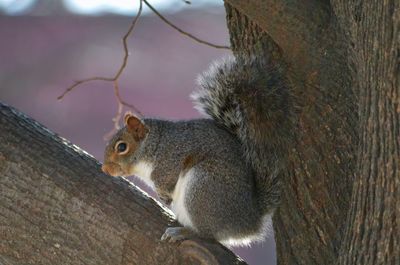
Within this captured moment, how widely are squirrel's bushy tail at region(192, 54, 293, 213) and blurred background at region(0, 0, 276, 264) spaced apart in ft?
17.8

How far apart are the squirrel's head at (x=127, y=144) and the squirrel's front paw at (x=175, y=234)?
459 millimetres

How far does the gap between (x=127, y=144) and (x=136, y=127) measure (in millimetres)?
62

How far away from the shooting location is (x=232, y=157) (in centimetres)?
286

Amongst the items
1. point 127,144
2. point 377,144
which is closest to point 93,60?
point 127,144

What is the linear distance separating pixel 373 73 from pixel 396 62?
0.24 feet

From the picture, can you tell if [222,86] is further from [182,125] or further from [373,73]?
[373,73]

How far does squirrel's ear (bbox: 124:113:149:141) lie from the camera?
3184mm

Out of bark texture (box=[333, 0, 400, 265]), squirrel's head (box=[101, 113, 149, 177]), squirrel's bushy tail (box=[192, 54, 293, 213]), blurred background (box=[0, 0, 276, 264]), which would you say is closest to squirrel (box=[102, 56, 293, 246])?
squirrel's bushy tail (box=[192, 54, 293, 213])

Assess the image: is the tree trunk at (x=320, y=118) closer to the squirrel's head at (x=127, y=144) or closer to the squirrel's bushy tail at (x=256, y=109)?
the squirrel's bushy tail at (x=256, y=109)

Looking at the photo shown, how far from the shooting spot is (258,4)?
254cm

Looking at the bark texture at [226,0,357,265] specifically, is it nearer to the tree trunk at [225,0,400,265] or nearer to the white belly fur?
the tree trunk at [225,0,400,265]

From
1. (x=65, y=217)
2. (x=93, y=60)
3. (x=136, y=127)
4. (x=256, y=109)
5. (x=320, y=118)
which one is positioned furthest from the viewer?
(x=93, y=60)

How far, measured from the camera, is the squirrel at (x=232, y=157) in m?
2.74

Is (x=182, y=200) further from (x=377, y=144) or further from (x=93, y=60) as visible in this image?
(x=93, y=60)
